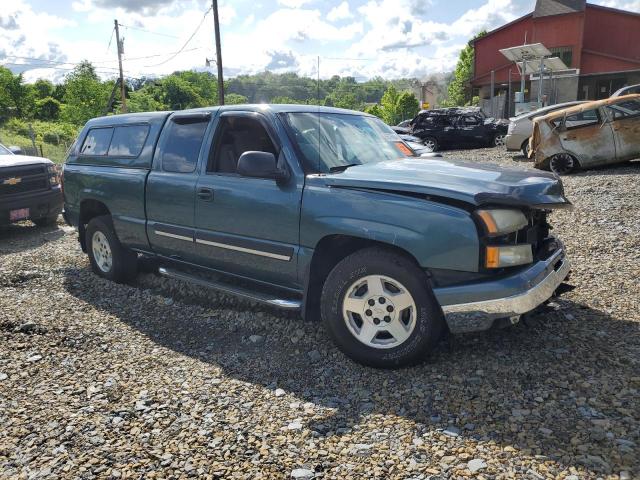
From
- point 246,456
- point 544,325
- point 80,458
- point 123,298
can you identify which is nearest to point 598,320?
A: point 544,325

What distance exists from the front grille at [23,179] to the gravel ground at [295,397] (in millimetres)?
4087

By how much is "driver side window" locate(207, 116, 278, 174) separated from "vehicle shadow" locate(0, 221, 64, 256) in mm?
4828

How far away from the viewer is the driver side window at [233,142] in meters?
4.38

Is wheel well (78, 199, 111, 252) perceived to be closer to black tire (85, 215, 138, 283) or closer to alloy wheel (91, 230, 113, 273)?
black tire (85, 215, 138, 283)

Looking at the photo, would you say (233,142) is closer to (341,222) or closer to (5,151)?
(341,222)

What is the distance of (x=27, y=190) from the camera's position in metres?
8.75

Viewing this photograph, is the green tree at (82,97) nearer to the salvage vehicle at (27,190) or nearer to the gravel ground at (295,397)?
the salvage vehicle at (27,190)

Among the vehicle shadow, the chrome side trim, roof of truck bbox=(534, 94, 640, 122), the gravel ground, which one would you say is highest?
roof of truck bbox=(534, 94, 640, 122)

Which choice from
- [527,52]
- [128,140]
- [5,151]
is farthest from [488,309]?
[527,52]

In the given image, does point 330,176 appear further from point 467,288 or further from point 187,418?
point 187,418

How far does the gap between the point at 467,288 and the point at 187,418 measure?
1860mm

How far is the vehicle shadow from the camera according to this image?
7.96 meters

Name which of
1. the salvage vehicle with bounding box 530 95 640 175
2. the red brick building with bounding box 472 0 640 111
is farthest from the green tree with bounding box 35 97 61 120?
the salvage vehicle with bounding box 530 95 640 175

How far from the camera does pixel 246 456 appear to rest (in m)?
2.75
